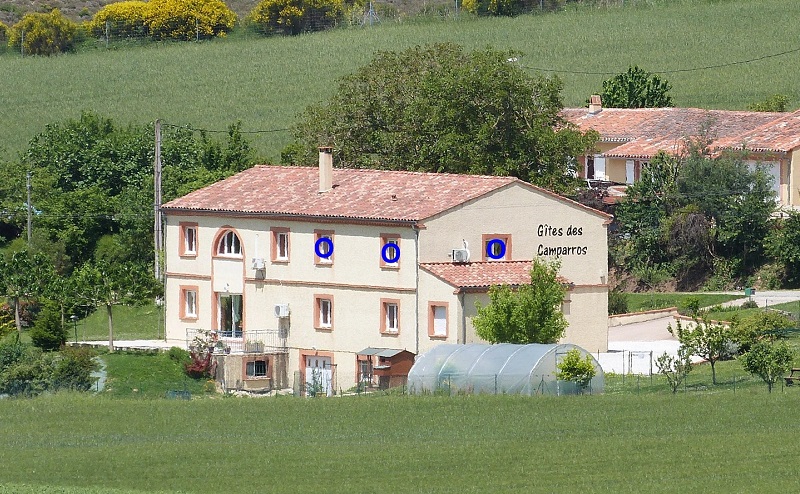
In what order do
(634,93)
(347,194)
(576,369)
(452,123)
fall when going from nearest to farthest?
(576,369), (347,194), (452,123), (634,93)

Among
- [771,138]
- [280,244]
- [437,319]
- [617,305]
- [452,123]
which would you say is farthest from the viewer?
[771,138]

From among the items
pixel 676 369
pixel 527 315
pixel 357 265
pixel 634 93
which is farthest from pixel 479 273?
pixel 634 93

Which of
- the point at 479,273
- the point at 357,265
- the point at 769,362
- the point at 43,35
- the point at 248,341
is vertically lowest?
the point at 769,362

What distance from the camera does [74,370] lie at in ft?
208

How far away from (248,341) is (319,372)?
3.17 meters

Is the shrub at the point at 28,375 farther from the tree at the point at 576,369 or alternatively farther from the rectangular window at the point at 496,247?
the tree at the point at 576,369

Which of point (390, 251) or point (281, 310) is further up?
point (390, 251)

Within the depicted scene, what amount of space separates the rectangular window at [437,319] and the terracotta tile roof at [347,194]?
10.0ft

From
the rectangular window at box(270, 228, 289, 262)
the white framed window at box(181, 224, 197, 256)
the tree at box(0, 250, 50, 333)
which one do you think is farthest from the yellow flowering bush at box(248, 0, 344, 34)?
the rectangular window at box(270, 228, 289, 262)

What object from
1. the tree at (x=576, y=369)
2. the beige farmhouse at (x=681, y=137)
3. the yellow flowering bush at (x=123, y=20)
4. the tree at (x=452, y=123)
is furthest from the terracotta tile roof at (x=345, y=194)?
the yellow flowering bush at (x=123, y=20)

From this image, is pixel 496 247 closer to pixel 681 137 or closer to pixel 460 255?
pixel 460 255

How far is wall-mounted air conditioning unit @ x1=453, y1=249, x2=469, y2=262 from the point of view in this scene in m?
67.6

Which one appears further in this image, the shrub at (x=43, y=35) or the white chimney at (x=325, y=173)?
the shrub at (x=43, y=35)

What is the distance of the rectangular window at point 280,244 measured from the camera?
71125 mm
